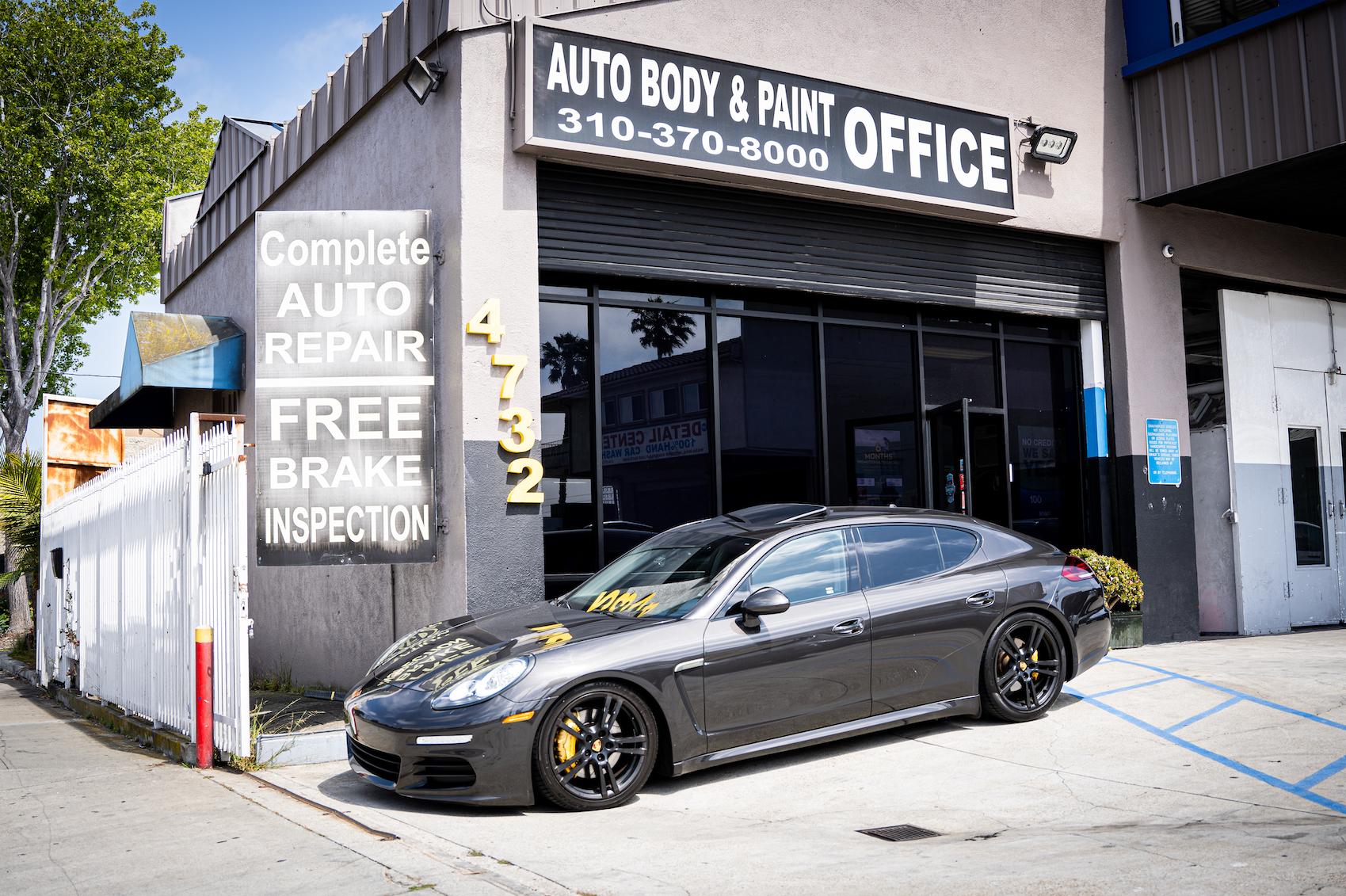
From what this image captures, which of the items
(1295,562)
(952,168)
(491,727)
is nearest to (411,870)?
(491,727)

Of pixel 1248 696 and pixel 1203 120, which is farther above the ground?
pixel 1203 120

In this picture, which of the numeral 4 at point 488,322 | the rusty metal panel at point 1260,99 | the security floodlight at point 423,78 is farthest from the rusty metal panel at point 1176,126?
the security floodlight at point 423,78

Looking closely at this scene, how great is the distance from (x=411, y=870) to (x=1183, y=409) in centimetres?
1075

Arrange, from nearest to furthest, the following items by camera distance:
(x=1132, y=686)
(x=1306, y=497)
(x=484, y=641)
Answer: (x=484, y=641) → (x=1132, y=686) → (x=1306, y=497)

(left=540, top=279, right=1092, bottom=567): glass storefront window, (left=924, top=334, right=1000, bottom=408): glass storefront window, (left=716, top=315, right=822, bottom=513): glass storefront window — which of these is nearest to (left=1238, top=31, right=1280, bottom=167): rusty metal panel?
(left=540, top=279, right=1092, bottom=567): glass storefront window

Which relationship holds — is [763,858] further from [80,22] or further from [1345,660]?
[80,22]

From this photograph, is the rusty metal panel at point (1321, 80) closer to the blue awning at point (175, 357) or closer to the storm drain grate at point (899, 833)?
the storm drain grate at point (899, 833)

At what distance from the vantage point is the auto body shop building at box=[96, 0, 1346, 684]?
863 centimetres

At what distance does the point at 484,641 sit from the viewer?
20.2 feet

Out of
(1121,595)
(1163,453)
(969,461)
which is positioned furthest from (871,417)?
(1163,453)

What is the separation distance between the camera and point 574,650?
18.9ft

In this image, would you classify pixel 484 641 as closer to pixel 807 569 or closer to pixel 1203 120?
pixel 807 569

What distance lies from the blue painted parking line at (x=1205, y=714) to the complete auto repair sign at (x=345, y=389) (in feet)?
17.9

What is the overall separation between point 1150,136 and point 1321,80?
198 cm
